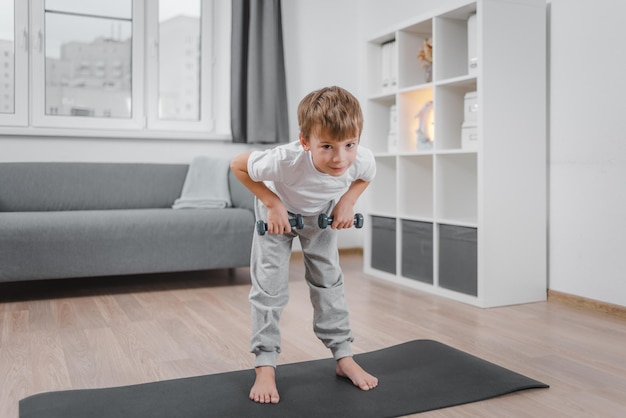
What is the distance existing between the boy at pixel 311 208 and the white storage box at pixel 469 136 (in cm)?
138

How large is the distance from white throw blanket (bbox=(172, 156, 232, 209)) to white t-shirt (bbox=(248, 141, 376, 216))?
6.31 feet

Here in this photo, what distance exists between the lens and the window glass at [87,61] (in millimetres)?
3750

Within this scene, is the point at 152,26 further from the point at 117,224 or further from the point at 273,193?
the point at 273,193

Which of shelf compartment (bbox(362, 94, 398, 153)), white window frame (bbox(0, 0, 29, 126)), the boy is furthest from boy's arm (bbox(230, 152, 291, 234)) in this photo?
white window frame (bbox(0, 0, 29, 126))

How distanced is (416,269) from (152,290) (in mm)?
1413

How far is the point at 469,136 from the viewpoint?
2951mm

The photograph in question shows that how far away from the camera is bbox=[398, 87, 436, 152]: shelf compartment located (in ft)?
11.1

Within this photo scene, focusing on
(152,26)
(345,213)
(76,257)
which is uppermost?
(152,26)

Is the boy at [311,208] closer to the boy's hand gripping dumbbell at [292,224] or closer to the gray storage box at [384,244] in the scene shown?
the boy's hand gripping dumbbell at [292,224]

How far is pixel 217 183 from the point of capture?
3.66 metres

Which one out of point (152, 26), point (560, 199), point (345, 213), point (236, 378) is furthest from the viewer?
point (152, 26)

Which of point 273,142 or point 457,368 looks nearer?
point 457,368

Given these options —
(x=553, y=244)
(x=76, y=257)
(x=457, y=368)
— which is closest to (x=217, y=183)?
(x=76, y=257)

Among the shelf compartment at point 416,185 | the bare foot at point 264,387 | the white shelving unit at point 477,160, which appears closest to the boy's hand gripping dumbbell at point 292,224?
the bare foot at point 264,387
